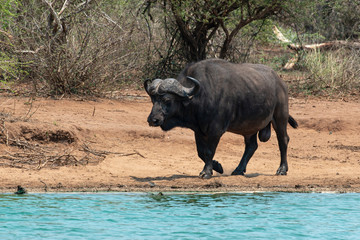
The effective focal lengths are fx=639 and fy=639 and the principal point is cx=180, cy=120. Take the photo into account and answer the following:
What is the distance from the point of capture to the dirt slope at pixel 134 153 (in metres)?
9.57

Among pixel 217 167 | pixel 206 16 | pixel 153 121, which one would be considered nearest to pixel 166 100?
pixel 153 121

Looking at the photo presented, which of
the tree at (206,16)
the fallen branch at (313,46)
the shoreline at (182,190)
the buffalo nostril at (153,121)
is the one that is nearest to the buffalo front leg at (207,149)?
the shoreline at (182,190)

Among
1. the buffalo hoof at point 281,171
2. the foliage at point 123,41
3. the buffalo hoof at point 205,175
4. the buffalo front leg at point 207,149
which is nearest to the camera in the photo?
the buffalo front leg at point 207,149

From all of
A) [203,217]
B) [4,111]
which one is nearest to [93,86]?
[4,111]

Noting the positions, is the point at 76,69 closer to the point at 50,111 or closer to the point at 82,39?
the point at 82,39

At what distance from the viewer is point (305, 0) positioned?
17.6 meters

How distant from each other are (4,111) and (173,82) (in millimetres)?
4415

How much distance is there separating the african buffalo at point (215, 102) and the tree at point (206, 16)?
630 cm

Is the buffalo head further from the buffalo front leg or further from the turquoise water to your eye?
the turquoise water

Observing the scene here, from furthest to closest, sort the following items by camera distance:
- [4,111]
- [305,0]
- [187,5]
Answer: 1. [305,0]
2. [187,5]
3. [4,111]

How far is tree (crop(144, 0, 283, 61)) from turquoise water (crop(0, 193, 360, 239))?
8.46 metres

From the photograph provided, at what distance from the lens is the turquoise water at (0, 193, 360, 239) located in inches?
271

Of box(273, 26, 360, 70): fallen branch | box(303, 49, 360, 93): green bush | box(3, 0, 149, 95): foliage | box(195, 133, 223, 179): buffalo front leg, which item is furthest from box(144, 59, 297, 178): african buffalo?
box(273, 26, 360, 70): fallen branch

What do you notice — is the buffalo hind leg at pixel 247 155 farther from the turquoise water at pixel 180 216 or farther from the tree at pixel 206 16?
the tree at pixel 206 16
